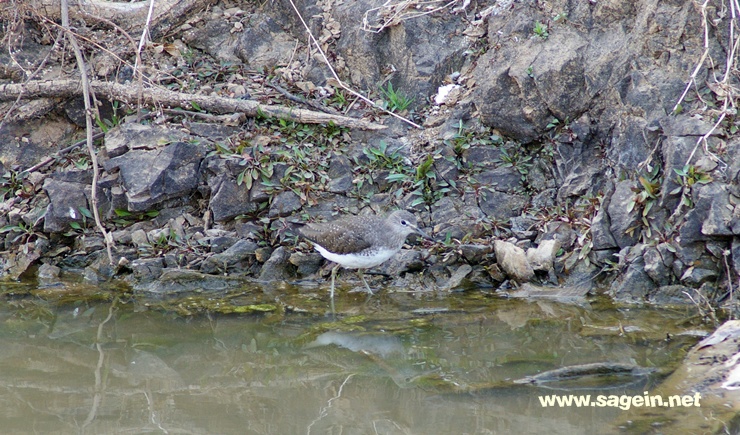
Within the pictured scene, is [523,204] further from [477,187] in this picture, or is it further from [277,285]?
[277,285]

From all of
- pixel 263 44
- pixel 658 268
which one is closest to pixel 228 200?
pixel 263 44

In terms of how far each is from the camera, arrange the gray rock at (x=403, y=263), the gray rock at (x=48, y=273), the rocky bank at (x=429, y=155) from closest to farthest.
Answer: the rocky bank at (x=429, y=155), the gray rock at (x=403, y=263), the gray rock at (x=48, y=273)

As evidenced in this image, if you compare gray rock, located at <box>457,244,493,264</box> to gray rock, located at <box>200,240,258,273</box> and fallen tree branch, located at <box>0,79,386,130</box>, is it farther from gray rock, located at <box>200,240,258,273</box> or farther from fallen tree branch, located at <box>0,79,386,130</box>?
gray rock, located at <box>200,240,258,273</box>

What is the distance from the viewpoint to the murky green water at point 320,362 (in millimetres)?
5984

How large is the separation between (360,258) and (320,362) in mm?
1927

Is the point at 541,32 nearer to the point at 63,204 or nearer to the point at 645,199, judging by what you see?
the point at 645,199

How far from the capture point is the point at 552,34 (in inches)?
396

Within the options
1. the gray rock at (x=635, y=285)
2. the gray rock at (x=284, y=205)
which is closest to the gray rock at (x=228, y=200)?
the gray rock at (x=284, y=205)

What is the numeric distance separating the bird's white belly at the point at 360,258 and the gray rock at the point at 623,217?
8.43 feet

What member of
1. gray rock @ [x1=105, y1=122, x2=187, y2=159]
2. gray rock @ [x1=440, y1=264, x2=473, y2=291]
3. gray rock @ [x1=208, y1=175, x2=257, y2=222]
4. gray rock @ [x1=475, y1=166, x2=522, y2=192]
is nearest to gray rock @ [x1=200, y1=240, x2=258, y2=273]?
gray rock @ [x1=208, y1=175, x2=257, y2=222]

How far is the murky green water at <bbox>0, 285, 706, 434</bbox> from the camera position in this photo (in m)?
5.98

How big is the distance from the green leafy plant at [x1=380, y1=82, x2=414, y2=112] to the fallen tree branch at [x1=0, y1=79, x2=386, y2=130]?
422mm

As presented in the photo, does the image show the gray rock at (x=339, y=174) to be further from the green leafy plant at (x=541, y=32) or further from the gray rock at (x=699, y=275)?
the gray rock at (x=699, y=275)

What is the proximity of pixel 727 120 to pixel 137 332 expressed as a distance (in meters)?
6.93
